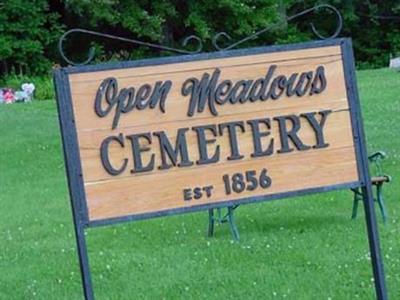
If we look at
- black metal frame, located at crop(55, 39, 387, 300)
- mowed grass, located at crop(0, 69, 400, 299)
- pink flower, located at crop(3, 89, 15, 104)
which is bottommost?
mowed grass, located at crop(0, 69, 400, 299)

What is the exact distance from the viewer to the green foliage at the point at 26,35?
29.3m

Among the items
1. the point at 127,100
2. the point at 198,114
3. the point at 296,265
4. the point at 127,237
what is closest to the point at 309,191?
the point at 198,114

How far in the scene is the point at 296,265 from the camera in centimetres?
672

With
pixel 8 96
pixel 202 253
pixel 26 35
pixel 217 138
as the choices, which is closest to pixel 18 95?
pixel 8 96

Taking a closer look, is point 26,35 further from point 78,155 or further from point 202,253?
point 78,155

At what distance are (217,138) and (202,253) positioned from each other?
2.91 metres

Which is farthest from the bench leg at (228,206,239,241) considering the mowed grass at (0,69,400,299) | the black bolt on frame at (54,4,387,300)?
the black bolt on frame at (54,4,387,300)

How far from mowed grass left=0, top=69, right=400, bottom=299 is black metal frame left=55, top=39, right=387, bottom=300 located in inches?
→ 48.0

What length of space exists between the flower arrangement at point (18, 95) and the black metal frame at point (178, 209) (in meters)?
17.7

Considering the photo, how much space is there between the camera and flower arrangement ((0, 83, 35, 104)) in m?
22.1

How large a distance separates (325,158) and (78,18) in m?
27.8

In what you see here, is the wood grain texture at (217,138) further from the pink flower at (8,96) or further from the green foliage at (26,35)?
the green foliage at (26,35)

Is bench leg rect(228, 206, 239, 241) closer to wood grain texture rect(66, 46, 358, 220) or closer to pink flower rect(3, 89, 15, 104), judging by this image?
wood grain texture rect(66, 46, 358, 220)

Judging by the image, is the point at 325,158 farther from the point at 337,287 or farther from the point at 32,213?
the point at 32,213
